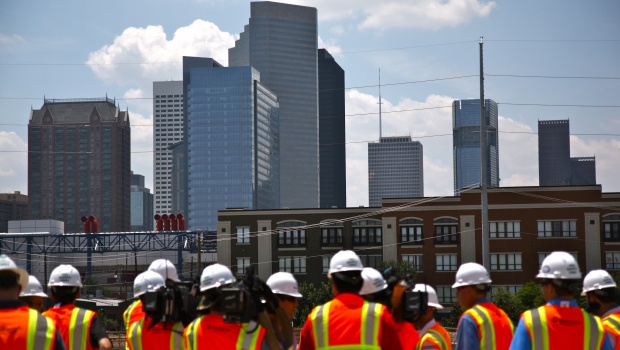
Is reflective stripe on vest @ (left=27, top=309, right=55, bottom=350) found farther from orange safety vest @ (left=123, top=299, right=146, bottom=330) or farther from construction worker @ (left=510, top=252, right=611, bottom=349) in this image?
construction worker @ (left=510, top=252, right=611, bottom=349)

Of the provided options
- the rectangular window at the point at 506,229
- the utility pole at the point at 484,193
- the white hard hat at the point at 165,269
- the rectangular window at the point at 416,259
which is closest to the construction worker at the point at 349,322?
the white hard hat at the point at 165,269

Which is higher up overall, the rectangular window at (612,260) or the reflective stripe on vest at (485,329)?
the reflective stripe on vest at (485,329)

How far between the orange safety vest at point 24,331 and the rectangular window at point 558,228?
8750 cm

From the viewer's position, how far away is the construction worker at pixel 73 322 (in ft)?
34.8

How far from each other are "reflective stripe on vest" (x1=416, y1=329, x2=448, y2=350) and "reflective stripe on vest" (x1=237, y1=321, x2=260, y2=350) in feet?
7.10

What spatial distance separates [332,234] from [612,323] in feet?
294

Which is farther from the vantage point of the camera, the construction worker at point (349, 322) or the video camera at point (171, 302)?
the video camera at point (171, 302)

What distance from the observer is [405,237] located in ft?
316

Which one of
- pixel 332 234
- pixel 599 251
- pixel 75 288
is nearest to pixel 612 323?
pixel 75 288

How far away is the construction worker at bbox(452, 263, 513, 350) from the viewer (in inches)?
392

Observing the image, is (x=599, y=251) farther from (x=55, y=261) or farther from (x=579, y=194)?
(x=55, y=261)

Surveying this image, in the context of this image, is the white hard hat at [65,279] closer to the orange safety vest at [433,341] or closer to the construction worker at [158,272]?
the construction worker at [158,272]

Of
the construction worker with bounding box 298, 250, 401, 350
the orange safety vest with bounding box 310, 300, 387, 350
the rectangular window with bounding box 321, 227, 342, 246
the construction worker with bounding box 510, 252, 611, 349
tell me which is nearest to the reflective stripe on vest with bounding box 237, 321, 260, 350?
the construction worker with bounding box 298, 250, 401, 350

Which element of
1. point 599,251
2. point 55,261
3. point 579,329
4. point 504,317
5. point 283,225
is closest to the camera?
point 579,329
